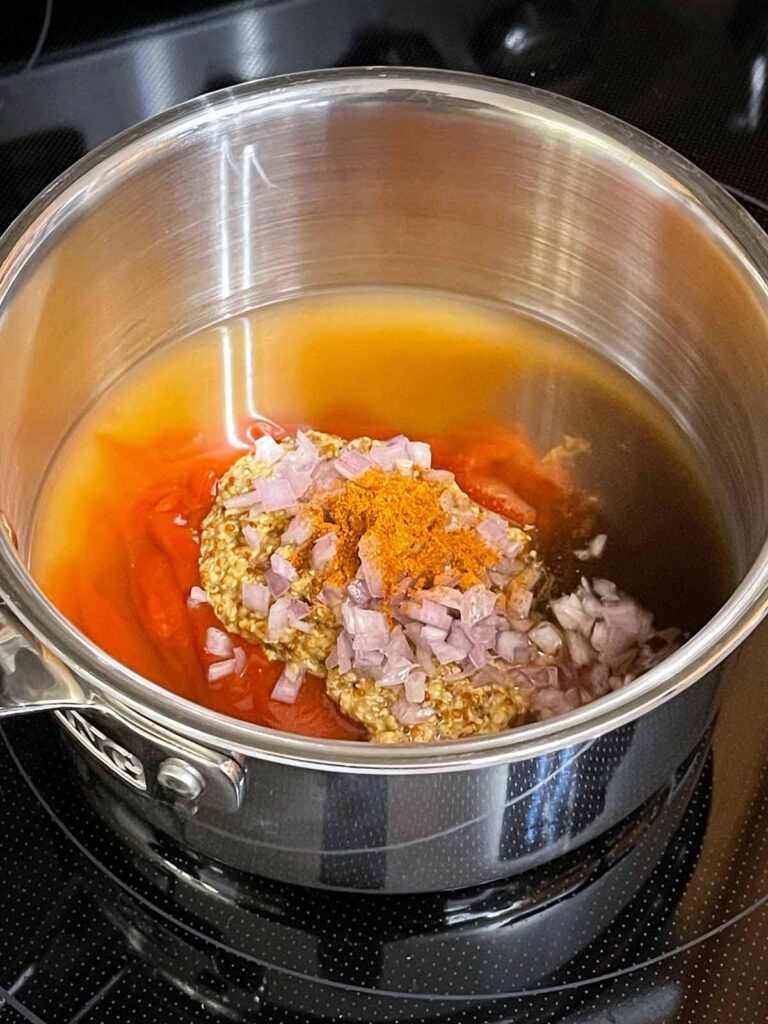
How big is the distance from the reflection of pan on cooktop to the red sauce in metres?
0.12

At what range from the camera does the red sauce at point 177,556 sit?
91 centimetres

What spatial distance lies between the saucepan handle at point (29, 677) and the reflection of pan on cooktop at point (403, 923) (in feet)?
0.57

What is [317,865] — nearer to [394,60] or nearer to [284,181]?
[284,181]

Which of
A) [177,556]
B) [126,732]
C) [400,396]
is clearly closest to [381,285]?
[400,396]

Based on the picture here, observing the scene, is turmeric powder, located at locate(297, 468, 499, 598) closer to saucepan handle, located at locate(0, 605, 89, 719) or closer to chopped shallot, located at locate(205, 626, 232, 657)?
chopped shallot, located at locate(205, 626, 232, 657)

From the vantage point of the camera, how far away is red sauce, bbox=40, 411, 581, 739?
2.99ft

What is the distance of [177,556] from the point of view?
3.25ft

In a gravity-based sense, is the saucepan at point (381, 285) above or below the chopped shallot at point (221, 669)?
above

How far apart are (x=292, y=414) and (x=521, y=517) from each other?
223mm

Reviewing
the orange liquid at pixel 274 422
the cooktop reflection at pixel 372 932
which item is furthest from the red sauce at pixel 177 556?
the cooktop reflection at pixel 372 932

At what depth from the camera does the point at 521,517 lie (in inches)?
40.1

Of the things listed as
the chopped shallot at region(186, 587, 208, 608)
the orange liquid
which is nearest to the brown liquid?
the orange liquid

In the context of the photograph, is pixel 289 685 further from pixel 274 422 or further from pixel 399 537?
pixel 274 422

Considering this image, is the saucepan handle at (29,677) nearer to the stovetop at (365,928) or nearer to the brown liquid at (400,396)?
the stovetop at (365,928)
